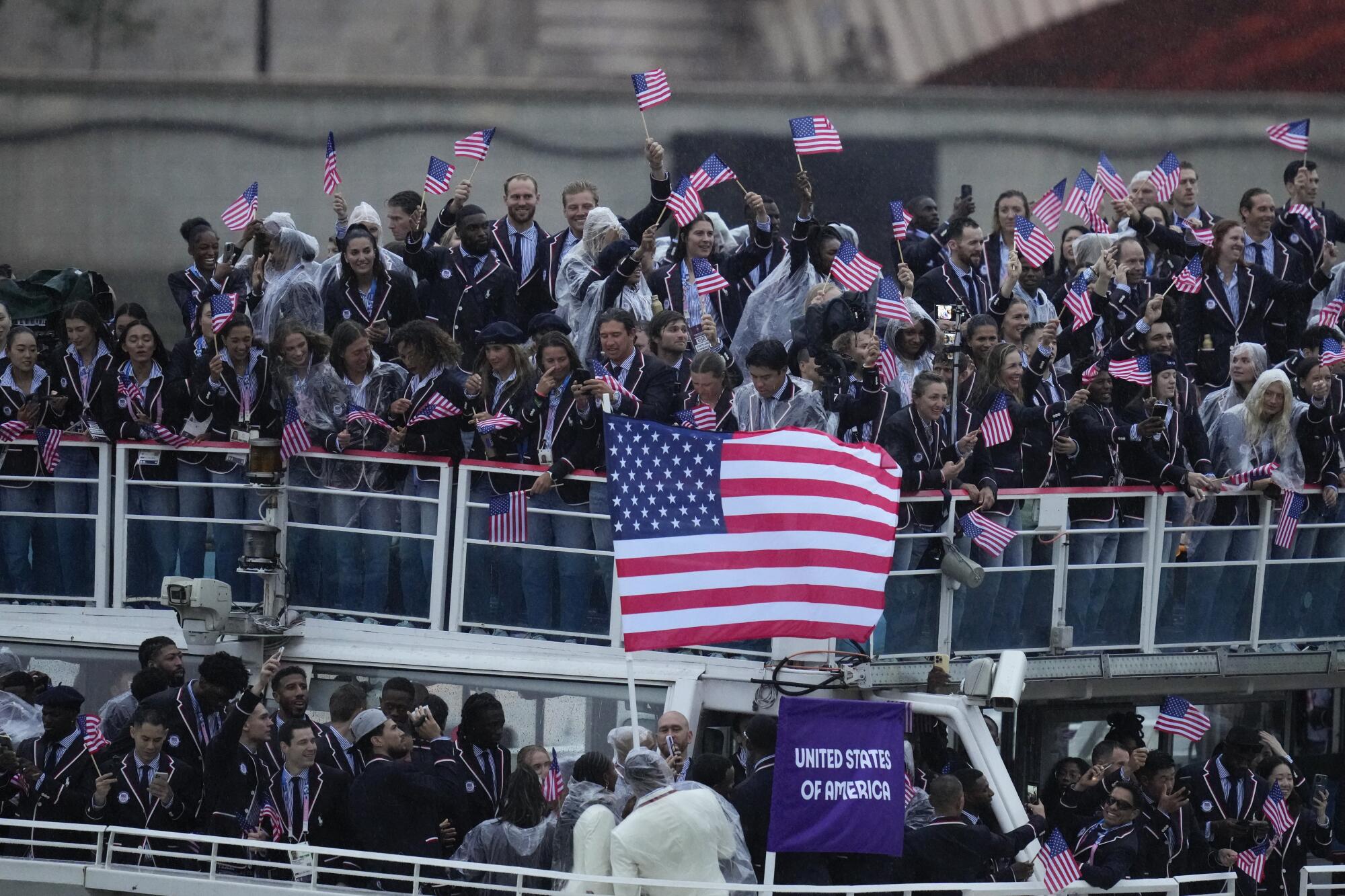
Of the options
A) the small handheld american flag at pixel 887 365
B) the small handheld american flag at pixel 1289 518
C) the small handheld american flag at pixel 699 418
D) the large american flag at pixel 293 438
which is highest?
the small handheld american flag at pixel 887 365

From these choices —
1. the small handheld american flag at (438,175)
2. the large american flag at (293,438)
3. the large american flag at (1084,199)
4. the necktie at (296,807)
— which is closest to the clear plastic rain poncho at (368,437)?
the large american flag at (293,438)

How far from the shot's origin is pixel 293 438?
14.5 m

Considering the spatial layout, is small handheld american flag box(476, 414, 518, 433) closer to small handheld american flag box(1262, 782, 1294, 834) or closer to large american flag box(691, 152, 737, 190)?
large american flag box(691, 152, 737, 190)

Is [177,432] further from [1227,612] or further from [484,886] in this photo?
[1227,612]

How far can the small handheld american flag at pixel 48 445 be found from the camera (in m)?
15.1

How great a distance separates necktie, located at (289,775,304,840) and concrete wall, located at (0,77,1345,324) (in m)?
13.3

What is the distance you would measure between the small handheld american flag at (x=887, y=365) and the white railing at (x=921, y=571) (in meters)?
1.07

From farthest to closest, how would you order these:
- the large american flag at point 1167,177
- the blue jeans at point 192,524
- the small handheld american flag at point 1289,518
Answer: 1. the large american flag at point 1167,177
2. the small handheld american flag at point 1289,518
3. the blue jeans at point 192,524

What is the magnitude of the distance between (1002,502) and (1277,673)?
8.49 feet

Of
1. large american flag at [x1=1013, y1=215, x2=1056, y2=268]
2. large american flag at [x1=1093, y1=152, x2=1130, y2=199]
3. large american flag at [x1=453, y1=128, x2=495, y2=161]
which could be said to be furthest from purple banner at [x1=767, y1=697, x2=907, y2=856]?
large american flag at [x1=1093, y1=152, x2=1130, y2=199]

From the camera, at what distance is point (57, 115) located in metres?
25.7

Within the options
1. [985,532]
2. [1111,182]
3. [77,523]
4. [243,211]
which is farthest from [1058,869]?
[243,211]

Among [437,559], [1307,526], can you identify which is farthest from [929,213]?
[437,559]

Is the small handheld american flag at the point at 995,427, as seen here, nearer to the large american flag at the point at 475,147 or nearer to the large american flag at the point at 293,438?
the large american flag at the point at 293,438
